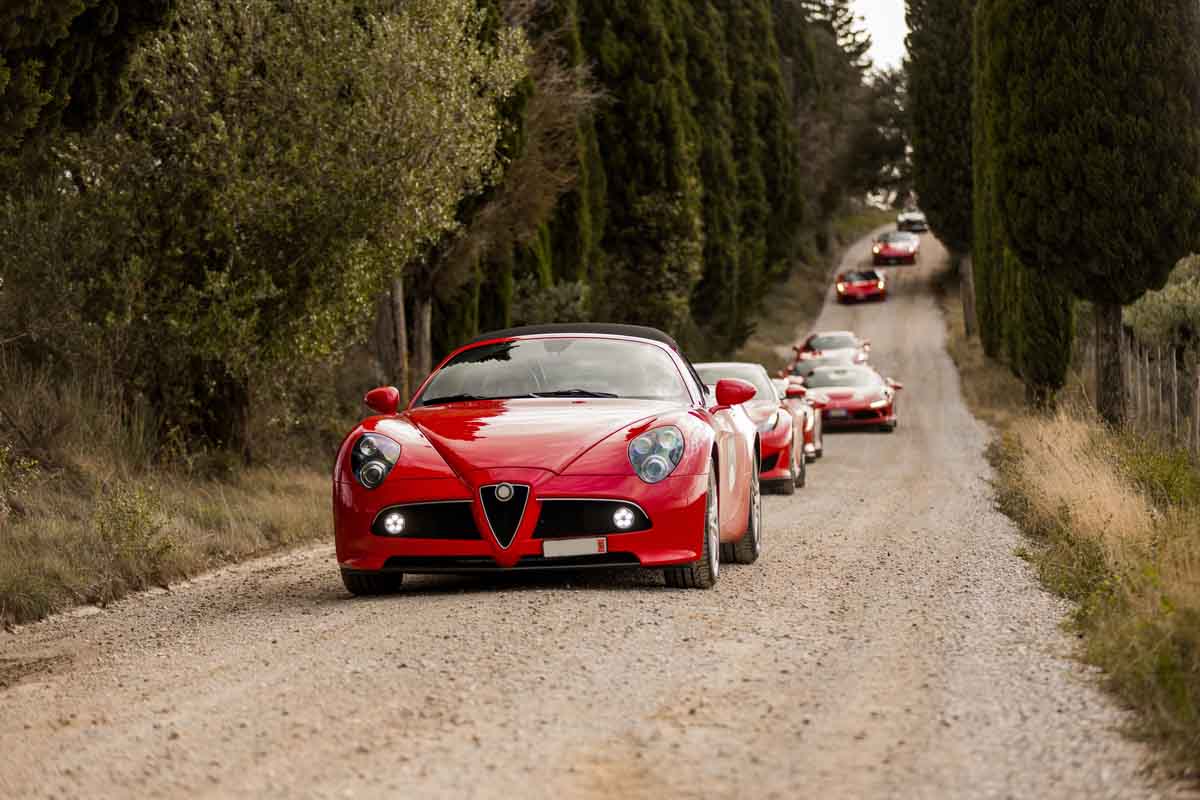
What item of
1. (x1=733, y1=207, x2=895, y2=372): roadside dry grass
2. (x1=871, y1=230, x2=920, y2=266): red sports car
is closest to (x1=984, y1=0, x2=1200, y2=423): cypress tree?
(x1=733, y1=207, x2=895, y2=372): roadside dry grass

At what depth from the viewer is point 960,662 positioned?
6906 millimetres

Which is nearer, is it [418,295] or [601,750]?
[601,750]

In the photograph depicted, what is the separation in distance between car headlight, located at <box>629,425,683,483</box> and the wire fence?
34.7 feet

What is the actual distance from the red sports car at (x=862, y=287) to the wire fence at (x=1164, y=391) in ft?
151

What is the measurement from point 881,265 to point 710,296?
132ft

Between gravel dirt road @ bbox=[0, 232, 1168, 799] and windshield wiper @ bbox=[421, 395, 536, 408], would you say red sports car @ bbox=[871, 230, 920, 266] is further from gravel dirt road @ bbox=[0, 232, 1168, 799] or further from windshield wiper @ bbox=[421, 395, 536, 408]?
windshield wiper @ bbox=[421, 395, 536, 408]

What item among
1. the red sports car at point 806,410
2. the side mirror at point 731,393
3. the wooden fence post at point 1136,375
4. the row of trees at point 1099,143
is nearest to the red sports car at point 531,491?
the side mirror at point 731,393

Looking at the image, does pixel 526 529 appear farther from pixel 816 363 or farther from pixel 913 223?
pixel 913 223

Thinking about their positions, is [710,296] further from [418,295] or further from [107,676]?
[107,676]

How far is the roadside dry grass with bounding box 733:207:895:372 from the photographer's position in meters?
56.5

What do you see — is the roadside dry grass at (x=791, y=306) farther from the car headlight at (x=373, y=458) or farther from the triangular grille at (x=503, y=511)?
the triangular grille at (x=503, y=511)

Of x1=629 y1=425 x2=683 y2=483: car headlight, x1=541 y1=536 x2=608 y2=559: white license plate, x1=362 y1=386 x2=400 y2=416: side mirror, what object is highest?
x1=362 y1=386 x2=400 y2=416: side mirror

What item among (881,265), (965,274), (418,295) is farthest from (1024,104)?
(881,265)

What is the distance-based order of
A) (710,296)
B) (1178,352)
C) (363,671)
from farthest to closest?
(710,296) < (1178,352) < (363,671)
